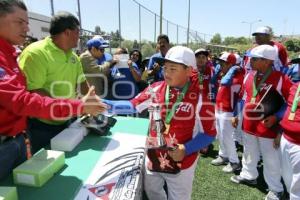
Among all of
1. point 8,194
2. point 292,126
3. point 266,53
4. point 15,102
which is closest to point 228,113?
point 266,53

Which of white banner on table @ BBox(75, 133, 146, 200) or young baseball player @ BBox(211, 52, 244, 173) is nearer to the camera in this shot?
white banner on table @ BBox(75, 133, 146, 200)

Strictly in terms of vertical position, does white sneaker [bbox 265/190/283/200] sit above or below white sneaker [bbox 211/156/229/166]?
above

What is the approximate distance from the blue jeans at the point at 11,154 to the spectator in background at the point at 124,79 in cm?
318

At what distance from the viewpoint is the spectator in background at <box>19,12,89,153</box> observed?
7.74 ft

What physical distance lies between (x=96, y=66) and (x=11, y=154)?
8.52 ft

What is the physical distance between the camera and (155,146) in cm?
211

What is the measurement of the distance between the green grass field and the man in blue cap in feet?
6.52

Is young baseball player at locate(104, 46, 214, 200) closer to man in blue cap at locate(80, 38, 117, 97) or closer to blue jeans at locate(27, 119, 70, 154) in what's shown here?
blue jeans at locate(27, 119, 70, 154)

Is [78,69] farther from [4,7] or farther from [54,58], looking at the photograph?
[4,7]

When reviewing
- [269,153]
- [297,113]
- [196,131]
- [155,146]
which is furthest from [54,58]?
[269,153]

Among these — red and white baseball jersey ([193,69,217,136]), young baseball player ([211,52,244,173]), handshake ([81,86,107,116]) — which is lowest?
young baseball player ([211,52,244,173])

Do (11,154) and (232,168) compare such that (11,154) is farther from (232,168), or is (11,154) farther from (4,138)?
(232,168)

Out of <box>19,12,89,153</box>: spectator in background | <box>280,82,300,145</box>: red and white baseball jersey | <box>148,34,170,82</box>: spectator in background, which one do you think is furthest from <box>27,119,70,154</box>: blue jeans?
<box>148,34,170,82</box>: spectator in background

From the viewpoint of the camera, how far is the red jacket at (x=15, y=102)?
5.16ft
